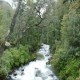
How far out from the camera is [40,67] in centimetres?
2455

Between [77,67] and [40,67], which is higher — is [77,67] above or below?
below

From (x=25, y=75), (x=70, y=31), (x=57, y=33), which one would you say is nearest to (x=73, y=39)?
(x=70, y=31)

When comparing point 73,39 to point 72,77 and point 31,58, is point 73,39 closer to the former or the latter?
point 72,77

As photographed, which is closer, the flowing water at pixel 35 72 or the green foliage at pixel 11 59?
the green foliage at pixel 11 59

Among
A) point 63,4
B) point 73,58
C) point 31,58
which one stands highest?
point 63,4

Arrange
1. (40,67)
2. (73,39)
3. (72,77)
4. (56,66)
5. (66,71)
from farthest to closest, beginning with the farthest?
(40,67) → (56,66) → (73,39) → (66,71) → (72,77)

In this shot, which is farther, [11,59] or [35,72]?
[35,72]

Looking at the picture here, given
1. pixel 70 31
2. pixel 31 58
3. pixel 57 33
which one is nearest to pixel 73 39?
pixel 70 31

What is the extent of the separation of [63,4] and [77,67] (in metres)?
15.9

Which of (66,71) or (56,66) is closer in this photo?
(66,71)

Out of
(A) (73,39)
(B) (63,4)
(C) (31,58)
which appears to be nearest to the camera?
(A) (73,39)

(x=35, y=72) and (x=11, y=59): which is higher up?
(x=11, y=59)

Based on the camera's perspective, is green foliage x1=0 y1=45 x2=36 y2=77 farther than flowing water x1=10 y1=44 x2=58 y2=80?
No

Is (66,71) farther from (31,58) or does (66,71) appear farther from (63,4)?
(63,4)
